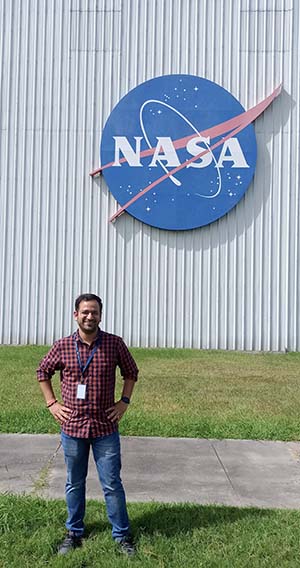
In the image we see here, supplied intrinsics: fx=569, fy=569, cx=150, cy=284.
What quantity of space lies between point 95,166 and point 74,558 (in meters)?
12.1

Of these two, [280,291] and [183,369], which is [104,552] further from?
[280,291]

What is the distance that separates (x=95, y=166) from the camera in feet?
48.4

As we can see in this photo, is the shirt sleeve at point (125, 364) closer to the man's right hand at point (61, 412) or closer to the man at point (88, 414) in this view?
the man at point (88, 414)

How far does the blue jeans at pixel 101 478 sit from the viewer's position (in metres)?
3.84

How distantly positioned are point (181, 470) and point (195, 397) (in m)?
3.12

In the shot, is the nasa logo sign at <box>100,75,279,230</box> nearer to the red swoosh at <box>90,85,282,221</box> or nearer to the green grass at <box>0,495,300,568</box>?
the red swoosh at <box>90,85,282,221</box>

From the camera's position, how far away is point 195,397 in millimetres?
8711

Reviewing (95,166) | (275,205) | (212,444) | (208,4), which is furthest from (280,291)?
(212,444)

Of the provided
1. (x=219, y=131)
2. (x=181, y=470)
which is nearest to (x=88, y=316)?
(x=181, y=470)

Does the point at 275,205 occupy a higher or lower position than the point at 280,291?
higher

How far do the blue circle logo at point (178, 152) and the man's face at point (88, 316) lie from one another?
421 inches

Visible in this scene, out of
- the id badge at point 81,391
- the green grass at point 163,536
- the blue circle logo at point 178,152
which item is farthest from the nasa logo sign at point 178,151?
the id badge at point 81,391

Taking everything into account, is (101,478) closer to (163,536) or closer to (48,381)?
(163,536)

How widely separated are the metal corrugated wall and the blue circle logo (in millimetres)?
348
